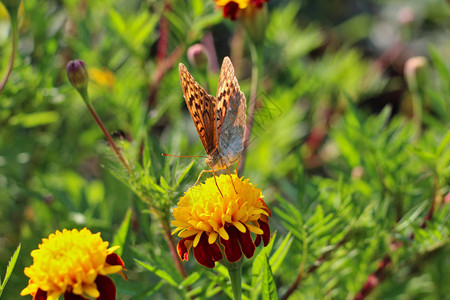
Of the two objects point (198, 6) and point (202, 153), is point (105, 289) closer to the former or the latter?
point (202, 153)

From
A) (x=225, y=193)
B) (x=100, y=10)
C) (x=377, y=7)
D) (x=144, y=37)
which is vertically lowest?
(x=377, y=7)

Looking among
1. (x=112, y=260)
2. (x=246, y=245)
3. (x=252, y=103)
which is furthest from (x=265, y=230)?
(x=252, y=103)

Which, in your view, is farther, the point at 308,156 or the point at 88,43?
the point at 308,156

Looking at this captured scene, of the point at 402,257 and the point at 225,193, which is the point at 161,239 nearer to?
the point at 225,193

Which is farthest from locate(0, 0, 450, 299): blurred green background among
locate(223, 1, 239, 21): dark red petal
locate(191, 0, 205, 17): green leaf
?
locate(223, 1, 239, 21): dark red petal

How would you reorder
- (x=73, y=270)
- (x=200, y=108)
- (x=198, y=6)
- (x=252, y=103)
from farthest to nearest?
1. (x=198, y=6)
2. (x=252, y=103)
3. (x=200, y=108)
4. (x=73, y=270)

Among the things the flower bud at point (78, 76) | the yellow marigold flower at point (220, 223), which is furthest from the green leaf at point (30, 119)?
the yellow marigold flower at point (220, 223)

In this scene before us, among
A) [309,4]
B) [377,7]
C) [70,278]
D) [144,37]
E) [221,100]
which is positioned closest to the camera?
[70,278]

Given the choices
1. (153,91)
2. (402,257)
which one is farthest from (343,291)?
(153,91)
